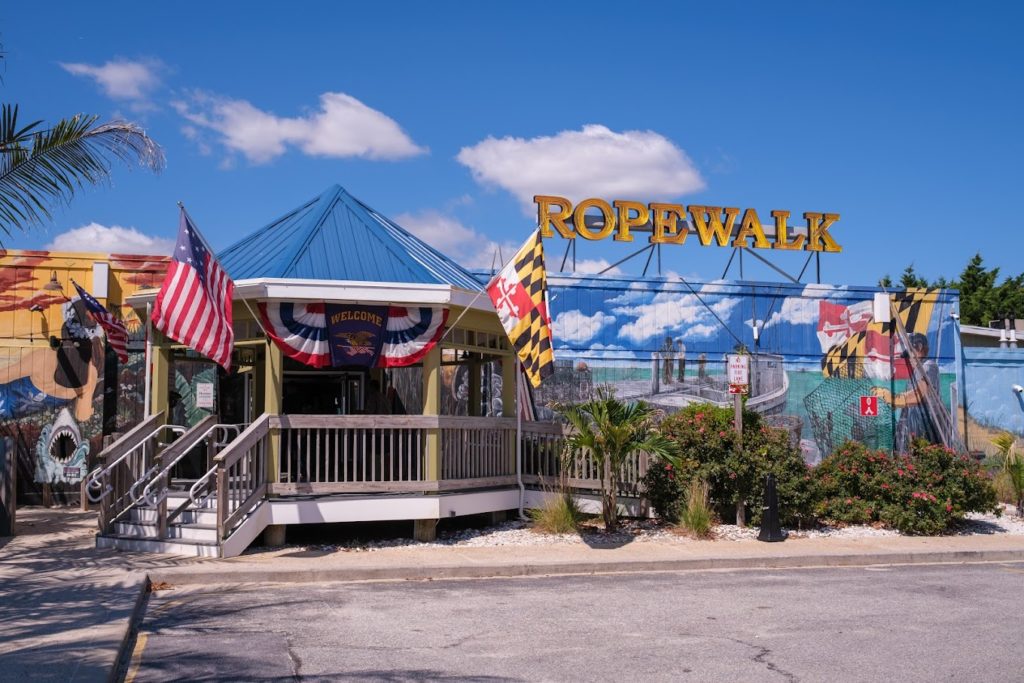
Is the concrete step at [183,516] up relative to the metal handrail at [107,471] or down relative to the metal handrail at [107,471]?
down

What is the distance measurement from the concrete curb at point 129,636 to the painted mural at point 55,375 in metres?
9.45

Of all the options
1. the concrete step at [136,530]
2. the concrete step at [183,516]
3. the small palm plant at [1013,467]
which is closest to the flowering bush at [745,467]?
the small palm plant at [1013,467]

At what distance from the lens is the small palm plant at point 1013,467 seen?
58.7ft

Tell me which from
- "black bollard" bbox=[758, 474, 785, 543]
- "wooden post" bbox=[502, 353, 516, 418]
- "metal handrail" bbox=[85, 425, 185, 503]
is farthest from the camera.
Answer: "wooden post" bbox=[502, 353, 516, 418]

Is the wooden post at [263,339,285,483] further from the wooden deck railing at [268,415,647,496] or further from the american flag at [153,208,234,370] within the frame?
the american flag at [153,208,234,370]

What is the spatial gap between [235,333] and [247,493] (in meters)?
2.48

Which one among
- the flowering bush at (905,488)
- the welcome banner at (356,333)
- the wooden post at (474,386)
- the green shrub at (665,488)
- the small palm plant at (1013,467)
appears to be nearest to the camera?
the welcome banner at (356,333)

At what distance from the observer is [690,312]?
23.7 m

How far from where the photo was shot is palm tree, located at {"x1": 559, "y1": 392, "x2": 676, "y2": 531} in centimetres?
1452

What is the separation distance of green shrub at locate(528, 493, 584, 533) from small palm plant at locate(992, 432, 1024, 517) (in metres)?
8.61

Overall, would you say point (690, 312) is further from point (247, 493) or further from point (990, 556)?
point (247, 493)

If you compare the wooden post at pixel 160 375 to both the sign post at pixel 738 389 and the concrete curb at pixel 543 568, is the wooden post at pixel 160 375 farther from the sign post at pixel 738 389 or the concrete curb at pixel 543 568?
the sign post at pixel 738 389

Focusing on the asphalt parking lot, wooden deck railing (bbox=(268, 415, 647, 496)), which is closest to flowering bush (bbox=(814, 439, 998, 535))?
wooden deck railing (bbox=(268, 415, 647, 496))

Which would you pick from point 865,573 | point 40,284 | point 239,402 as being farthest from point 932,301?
point 40,284
